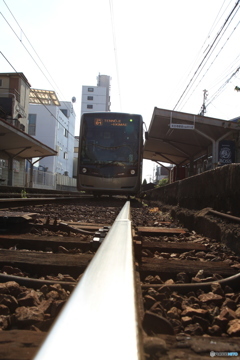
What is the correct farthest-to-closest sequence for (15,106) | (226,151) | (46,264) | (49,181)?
(49,181)
(15,106)
(226,151)
(46,264)

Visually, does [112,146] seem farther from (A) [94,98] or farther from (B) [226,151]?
(A) [94,98]

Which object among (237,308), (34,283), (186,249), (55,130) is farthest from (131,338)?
(55,130)

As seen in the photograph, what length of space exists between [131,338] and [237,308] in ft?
3.81

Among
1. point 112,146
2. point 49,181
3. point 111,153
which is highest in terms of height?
point 112,146

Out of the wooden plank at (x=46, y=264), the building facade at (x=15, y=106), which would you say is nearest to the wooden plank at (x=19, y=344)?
the wooden plank at (x=46, y=264)

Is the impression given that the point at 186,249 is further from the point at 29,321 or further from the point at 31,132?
the point at 31,132

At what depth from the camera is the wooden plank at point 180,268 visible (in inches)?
88.7

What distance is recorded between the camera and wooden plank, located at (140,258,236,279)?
2252mm

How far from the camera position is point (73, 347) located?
66 cm

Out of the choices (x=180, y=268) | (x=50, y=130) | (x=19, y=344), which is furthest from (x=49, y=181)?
(x=19, y=344)

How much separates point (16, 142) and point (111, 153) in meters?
8.17

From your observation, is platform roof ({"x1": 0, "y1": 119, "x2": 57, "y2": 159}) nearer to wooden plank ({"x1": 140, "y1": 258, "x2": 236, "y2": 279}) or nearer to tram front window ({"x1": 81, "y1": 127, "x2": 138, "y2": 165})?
tram front window ({"x1": 81, "y1": 127, "x2": 138, "y2": 165})

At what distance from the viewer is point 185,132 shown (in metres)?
16.7

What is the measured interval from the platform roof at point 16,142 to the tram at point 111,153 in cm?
403
